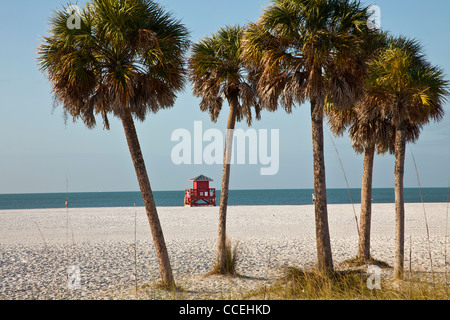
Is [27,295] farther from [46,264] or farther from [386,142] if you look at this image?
[386,142]

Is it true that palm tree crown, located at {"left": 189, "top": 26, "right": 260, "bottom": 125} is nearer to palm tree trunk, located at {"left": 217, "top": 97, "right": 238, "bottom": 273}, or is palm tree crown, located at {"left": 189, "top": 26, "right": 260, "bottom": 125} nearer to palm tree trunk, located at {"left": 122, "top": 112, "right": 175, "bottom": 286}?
palm tree trunk, located at {"left": 217, "top": 97, "right": 238, "bottom": 273}

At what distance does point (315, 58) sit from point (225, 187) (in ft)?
14.4

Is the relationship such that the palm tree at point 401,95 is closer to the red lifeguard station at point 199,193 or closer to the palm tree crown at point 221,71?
the palm tree crown at point 221,71

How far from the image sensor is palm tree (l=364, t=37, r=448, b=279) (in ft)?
33.8

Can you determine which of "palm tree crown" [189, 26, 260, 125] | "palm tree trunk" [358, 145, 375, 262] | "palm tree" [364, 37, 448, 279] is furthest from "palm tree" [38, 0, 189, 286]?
"palm tree trunk" [358, 145, 375, 262]

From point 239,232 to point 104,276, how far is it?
35.3 ft

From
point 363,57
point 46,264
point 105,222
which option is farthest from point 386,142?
point 105,222

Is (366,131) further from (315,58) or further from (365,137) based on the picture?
(315,58)

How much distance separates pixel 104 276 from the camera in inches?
480

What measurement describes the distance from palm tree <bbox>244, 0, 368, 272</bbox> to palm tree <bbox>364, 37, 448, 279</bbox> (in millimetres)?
691

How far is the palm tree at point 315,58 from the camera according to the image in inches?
386

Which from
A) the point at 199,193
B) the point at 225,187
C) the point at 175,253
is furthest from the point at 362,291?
the point at 199,193

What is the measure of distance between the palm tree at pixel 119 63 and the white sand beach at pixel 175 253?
2.21 m
